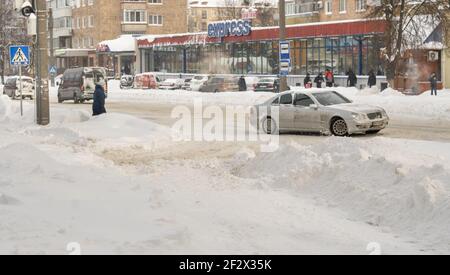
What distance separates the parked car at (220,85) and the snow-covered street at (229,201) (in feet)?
114

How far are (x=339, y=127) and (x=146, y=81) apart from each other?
4211 centimetres

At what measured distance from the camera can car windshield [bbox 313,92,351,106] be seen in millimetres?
19703

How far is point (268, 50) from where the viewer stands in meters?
58.9

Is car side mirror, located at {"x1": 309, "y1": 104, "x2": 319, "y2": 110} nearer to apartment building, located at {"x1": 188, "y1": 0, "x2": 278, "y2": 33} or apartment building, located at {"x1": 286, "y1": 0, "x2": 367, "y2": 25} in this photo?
apartment building, located at {"x1": 286, "y1": 0, "x2": 367, "y2": 25}

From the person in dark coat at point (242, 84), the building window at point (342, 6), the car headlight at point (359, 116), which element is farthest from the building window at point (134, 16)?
the car headlight at point (359, 116)

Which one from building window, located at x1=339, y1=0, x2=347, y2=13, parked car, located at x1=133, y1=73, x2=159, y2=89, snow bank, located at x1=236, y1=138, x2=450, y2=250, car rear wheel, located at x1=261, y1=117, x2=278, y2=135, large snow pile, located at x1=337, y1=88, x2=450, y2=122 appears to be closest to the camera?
snow bank, located at x1=236, y1=138, x2=450, y2=250

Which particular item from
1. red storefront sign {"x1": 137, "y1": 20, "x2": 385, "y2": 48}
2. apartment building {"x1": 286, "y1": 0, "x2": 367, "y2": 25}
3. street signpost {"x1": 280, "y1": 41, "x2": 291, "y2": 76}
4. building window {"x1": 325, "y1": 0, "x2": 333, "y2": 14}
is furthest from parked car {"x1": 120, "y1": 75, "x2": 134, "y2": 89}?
street signpost {"x1": 280, "y1": 41, "x2": 291, "y2": 76}

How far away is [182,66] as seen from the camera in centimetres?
7131

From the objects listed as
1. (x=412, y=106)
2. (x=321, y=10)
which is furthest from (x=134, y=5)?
(x=412, y=106)

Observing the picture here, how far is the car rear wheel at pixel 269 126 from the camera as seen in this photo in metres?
20.5

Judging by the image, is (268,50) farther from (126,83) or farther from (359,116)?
(359,116)

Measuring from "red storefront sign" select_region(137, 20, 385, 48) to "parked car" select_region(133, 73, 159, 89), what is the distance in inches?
289
